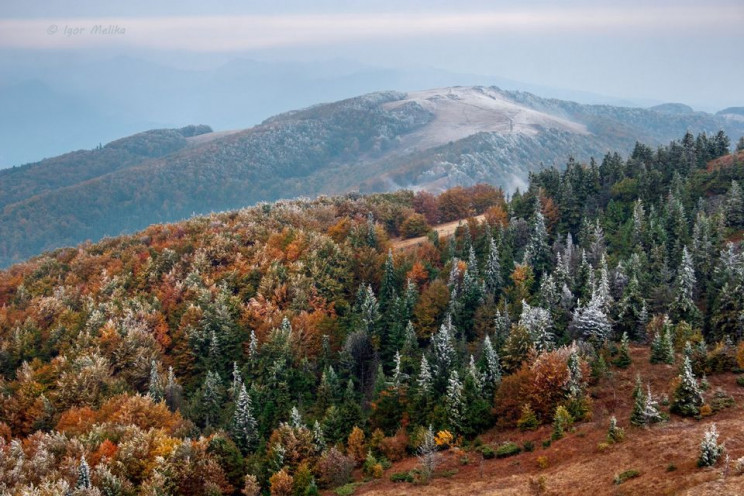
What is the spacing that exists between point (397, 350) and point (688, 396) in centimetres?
4193

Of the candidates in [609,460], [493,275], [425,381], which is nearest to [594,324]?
[425,381]

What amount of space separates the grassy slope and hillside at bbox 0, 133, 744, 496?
0.26 meters

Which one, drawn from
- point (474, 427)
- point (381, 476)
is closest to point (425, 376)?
point (474, 427)

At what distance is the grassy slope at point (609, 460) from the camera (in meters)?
38.1

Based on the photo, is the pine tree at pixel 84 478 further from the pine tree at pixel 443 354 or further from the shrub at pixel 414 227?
the shrub at pixel 414 227

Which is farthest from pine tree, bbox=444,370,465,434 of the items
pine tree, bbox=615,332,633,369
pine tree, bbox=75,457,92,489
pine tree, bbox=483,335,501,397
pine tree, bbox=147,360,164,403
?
pine tree, bbox=147,360,164,403

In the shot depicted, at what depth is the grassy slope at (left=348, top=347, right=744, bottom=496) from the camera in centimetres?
3809

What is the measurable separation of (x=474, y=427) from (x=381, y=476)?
11.9 meters

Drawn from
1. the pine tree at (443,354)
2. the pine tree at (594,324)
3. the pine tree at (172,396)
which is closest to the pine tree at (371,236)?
the pine tree at (443,354)

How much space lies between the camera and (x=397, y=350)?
83.9 metres

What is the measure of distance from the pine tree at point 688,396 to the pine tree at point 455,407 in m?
20.9

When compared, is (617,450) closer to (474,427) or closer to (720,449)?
(720,449)

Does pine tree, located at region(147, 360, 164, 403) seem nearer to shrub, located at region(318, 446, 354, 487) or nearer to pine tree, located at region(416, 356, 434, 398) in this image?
shrub, located at region(318, 446, 354, 487)

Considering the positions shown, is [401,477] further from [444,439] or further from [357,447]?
[357,447]
